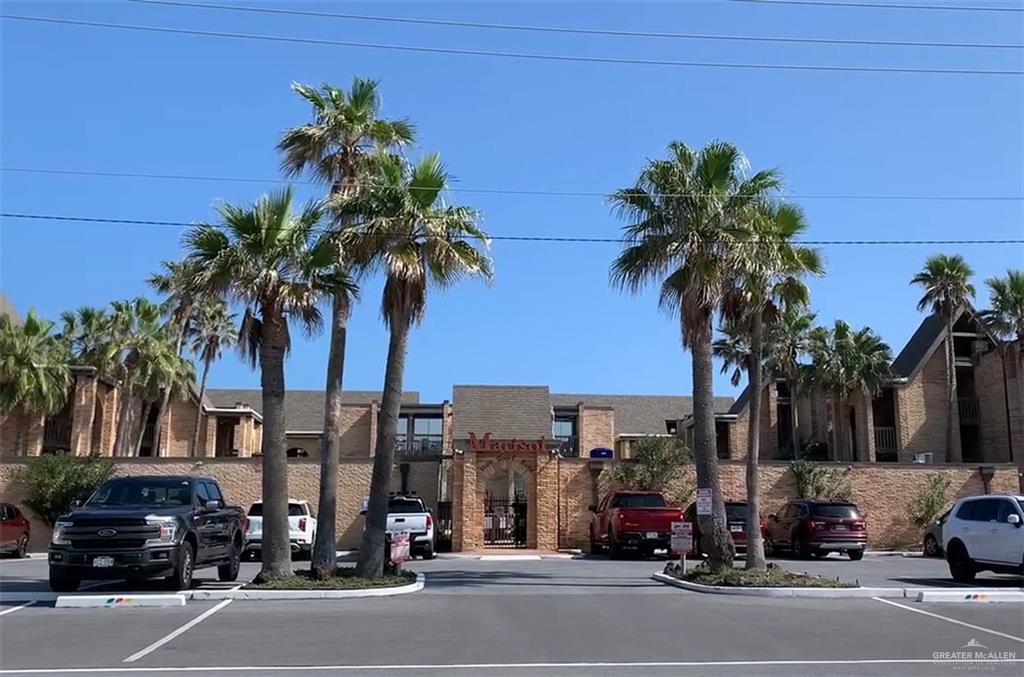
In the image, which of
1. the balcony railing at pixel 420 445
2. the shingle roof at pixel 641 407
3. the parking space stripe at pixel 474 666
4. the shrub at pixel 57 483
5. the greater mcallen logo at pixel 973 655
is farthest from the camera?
the shingle roof at pixel 641 407

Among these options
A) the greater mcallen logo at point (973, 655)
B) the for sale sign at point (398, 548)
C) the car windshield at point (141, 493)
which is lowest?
the greater mcallen logo at point (973, 655)

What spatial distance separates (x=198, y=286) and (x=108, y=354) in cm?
2667

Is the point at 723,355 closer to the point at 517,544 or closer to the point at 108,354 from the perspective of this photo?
the point at 517,544

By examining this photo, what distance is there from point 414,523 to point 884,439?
29838 mm

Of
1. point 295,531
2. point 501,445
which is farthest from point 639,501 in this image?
point 295,531

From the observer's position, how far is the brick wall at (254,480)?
31.0 meters

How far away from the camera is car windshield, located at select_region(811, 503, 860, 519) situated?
2764 cm

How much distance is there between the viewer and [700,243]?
19.7 m

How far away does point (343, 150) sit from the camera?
70.4 feet

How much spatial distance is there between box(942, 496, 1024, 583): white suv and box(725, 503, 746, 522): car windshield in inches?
283

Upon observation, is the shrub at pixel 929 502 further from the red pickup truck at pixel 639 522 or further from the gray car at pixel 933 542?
the red pickup truck at pixel 639 522

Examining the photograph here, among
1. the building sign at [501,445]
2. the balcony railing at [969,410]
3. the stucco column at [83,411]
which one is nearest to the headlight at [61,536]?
the building sign at [501,445]

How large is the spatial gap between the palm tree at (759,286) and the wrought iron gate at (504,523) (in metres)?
13.2

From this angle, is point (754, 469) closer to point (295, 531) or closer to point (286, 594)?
point (286, 594)
